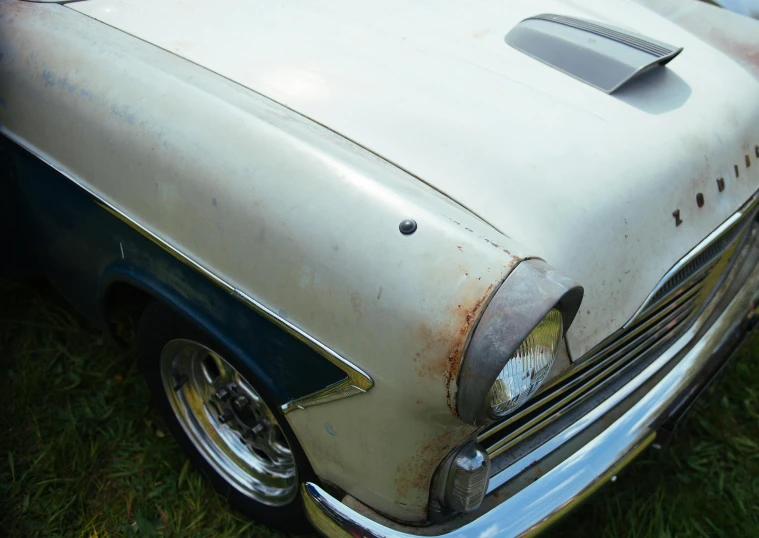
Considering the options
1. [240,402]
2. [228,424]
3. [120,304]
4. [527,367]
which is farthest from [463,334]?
[120,304]

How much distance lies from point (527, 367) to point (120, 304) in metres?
1.18

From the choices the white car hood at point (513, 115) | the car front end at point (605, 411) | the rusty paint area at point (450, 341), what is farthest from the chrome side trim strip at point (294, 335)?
the white car hood at point (513, 115)

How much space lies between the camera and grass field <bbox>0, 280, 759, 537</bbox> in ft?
6.58

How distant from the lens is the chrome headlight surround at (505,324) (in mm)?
1102

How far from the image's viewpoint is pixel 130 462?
7.03ft

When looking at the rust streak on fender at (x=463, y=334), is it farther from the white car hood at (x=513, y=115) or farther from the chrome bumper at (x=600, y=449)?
the chrome bumper at (x=600, y=449)

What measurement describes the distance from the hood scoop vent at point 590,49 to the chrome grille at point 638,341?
440mm

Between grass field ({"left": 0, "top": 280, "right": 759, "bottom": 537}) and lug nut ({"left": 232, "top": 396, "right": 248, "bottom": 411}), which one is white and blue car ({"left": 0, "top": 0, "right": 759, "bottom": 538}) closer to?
lug nut ({"left": 232, "top": 396, "right": 248, "bottom": 411})

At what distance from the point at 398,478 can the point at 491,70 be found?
97 centimetres

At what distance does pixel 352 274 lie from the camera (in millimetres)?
1219

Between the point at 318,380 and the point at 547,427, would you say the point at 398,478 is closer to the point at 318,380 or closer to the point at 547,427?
the point at 318,380

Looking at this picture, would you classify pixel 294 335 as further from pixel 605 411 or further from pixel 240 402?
pixel 605 411

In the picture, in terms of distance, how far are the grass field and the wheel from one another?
5.4 inches

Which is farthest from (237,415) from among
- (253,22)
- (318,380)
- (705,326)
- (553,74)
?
(705,326)
